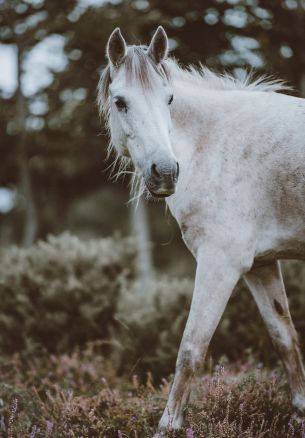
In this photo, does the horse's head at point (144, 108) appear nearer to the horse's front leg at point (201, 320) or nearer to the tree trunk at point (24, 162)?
the horse's front leg at point (201, 320)

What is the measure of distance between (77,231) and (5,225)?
2.82 meters

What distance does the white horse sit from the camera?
121 inches

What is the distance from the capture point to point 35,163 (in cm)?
1451

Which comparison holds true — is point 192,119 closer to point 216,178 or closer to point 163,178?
point 216,178

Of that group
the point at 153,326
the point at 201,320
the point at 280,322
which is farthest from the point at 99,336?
the point at 201,320

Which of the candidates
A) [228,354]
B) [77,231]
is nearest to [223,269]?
[228,354]

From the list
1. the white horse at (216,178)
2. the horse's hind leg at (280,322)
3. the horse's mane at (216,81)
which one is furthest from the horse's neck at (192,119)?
the horse's hind leg at (280,322)

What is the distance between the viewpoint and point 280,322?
346 centimetres

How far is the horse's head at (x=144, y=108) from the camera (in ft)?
9.70

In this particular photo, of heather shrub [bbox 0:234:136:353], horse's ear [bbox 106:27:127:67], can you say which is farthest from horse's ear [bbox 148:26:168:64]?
heather shrub [bbox 0:234:136:353]

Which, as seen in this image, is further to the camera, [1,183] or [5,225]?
[5,225]

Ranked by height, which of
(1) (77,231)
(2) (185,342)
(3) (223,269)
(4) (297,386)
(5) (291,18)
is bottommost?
(1) (77,231)

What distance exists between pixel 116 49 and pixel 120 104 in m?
0.42

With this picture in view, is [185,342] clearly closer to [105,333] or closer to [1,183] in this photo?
[105,333]
